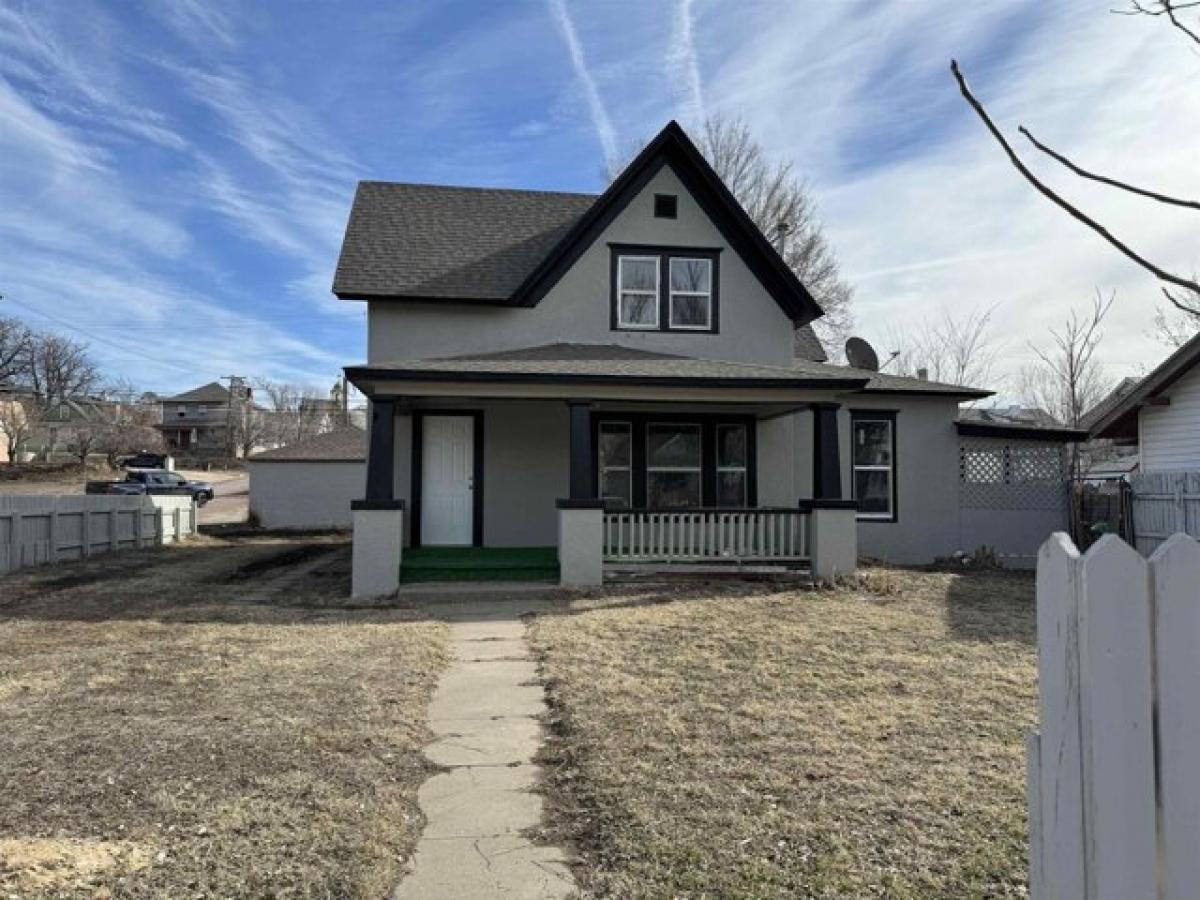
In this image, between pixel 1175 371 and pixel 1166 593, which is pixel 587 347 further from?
A: pixel 1166 593

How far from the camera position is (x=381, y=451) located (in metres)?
11.2

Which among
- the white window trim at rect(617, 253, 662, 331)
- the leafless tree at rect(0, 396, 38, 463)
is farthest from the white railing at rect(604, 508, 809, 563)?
the leafless tree at rect(0, 396, 38, 463)

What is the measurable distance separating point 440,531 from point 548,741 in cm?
937

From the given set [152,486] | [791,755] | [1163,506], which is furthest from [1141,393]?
[152,486]

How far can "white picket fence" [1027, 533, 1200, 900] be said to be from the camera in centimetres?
181

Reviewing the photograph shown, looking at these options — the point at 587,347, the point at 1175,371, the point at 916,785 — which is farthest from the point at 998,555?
the point at 916,785

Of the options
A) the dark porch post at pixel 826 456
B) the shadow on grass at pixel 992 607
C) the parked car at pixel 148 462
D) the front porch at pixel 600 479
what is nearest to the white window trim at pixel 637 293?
the front porch at pixel 600 479

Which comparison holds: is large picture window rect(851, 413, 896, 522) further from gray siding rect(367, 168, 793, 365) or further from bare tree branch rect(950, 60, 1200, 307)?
bare tree branch rect(950, 60, 1200, 307)

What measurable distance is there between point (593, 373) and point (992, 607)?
572 centimetres

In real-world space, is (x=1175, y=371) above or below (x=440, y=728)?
above

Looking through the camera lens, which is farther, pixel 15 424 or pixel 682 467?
pixel 15 424

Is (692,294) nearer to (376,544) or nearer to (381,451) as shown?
(381,451)

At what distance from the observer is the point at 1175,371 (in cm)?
1447

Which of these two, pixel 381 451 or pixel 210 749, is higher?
pixel 381 451
